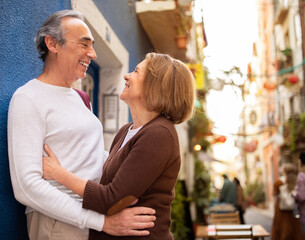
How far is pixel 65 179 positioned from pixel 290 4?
20.9 metres

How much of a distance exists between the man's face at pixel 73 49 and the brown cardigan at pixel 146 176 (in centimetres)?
57

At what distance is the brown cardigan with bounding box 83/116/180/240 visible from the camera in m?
1.75

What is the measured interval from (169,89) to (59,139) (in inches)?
25.6

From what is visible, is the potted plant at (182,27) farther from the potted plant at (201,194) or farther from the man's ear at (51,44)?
the potted plant at (201,194)

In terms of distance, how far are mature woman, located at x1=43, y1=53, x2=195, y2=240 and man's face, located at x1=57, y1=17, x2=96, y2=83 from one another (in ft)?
1.00

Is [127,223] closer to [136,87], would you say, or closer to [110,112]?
[136,87]

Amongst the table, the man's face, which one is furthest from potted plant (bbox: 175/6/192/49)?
the man's face

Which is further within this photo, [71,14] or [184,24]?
[184,24]

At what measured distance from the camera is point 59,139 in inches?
76.1

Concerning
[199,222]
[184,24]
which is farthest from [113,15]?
[199,222]

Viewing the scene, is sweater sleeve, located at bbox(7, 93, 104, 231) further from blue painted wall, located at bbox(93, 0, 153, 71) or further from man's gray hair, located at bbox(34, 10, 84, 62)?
blue painted wall, located at bbox(93, 0, 153, 71)

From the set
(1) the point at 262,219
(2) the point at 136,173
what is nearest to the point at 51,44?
(2) the point at 136,173

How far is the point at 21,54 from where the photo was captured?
2.27m

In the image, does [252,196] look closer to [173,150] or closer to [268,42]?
[268,42]
